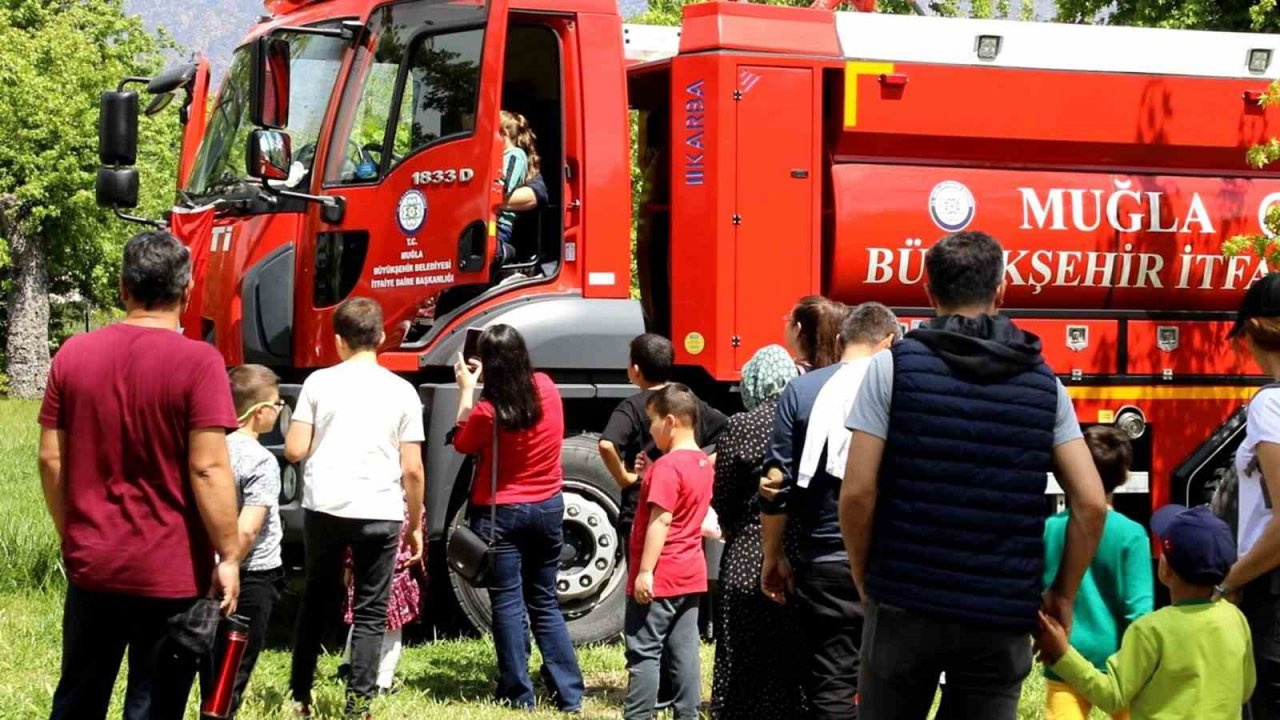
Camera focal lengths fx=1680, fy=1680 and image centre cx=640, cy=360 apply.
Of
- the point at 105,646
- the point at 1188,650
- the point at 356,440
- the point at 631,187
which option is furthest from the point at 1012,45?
the point at 105,646

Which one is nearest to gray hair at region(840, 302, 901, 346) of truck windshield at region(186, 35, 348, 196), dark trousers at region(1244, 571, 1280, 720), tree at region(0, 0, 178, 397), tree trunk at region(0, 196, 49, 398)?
dark trousers at region(1244, 571, 1280, 720)

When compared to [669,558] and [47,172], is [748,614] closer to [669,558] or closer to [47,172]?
[669,558]

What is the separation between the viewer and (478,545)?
22.5ft

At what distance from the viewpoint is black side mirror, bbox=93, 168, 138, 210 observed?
866 centimetres

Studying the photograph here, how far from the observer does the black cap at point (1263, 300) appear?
4.62 meters

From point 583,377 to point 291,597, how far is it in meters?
2.93

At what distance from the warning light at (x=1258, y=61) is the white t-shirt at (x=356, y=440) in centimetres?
538

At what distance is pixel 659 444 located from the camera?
650 centimetres

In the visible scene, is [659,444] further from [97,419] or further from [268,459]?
[97,419]

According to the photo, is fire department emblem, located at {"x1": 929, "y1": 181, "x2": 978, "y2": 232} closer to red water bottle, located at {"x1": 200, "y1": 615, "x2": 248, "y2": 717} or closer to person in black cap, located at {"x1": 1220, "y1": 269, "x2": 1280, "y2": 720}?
person in black cap, located at {"x1": 1220, "y1": 269, "x2": 1280, "y2": 720}

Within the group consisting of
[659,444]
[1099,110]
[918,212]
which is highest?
[1099,110]

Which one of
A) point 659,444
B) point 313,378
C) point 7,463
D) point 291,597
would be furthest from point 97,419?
point 7,463

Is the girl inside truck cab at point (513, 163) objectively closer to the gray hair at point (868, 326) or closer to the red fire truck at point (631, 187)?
the red fire truck at point (631, 187)

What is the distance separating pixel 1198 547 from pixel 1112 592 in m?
0.68
